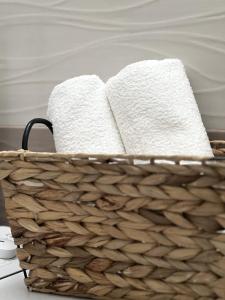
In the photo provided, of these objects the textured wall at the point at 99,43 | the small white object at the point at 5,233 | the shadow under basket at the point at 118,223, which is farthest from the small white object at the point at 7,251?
the textured wall at the point at 99,43

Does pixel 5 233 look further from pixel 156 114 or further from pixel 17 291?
pixel 156 114

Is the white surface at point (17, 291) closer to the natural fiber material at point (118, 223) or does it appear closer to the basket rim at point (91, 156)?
the natural fiber material at point (118, 223)

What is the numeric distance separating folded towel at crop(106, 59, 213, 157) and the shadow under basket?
141 millimetres

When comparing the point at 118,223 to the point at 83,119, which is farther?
the point at 83,119

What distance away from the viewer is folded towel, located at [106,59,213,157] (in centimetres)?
71

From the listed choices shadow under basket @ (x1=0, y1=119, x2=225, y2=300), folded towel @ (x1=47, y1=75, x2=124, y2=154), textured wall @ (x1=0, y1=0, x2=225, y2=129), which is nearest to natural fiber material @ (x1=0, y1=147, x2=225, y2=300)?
shadow under basket @ (x1=0, y1=119, x2=225, y2=300)

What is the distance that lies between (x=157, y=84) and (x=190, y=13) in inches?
6.8

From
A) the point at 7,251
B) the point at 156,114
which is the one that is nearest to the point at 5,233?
the point at 7,251

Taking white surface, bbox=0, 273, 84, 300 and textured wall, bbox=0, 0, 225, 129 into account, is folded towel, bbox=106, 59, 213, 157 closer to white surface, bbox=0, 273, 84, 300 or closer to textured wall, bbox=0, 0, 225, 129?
textured wall, bbox=0, 0, 225, 129

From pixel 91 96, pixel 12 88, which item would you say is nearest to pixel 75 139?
pixel 91 96

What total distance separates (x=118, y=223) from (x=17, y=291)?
0.64ft

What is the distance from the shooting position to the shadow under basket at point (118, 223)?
53 centimetres

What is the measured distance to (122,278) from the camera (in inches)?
23.1

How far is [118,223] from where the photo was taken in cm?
57
